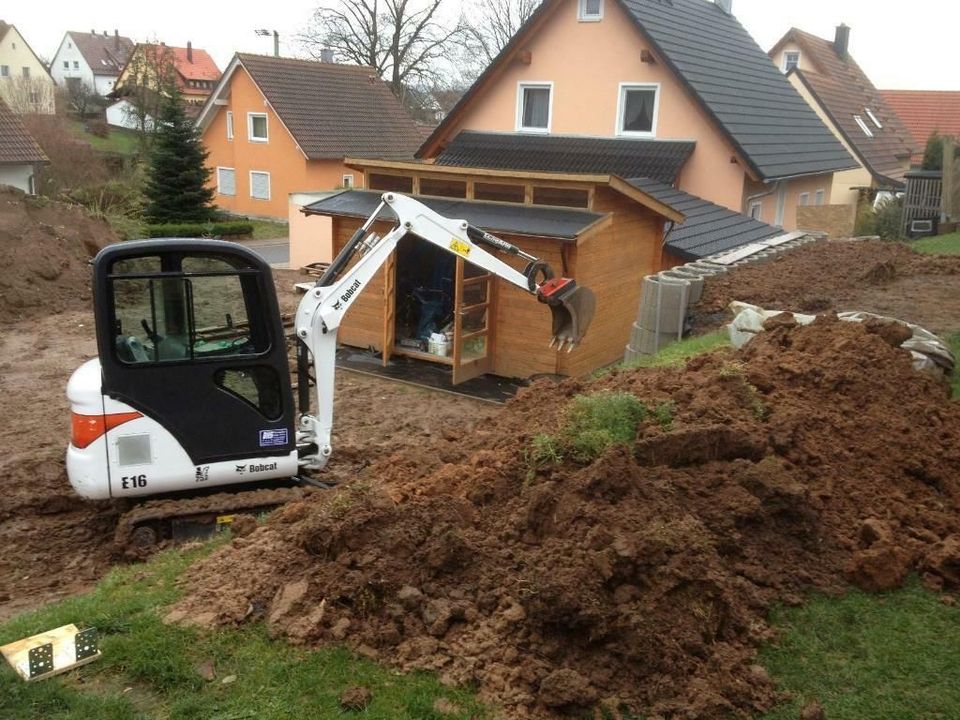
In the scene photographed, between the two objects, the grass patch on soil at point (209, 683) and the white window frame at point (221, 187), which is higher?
the white window frame at point (221, 187)

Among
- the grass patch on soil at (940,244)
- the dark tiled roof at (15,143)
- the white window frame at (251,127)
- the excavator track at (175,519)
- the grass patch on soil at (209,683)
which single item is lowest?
the excavator track at (175,519)

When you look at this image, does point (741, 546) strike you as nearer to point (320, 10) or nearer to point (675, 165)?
point (675, 165)

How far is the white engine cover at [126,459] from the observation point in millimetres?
6922

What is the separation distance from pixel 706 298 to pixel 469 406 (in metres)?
3.80

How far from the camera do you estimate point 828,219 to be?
26.4 metres

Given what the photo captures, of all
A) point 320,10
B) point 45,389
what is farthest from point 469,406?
point 320,10

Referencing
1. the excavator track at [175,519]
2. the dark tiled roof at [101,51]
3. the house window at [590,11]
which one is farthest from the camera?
the dark tiled roof at [101,51]

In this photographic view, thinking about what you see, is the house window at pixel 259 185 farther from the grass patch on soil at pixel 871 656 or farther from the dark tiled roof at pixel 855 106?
the grass patch on soil at pixel 871 656

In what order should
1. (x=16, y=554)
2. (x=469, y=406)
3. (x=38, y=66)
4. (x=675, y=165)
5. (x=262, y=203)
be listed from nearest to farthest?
(x=16, y=554) → (x=469, y=406) → (x=675, y=165) → (x=262, y=203) → (x=38, y=66)

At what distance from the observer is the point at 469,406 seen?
13227 millimetres

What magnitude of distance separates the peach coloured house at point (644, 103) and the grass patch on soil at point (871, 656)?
1633cm

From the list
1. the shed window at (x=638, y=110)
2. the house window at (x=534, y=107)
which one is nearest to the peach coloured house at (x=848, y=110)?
the shed window at (x=638, y=110)

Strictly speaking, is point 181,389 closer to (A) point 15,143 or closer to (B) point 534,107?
(B) point 534,107

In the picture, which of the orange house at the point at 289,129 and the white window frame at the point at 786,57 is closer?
the orange house at the point at 289,129
